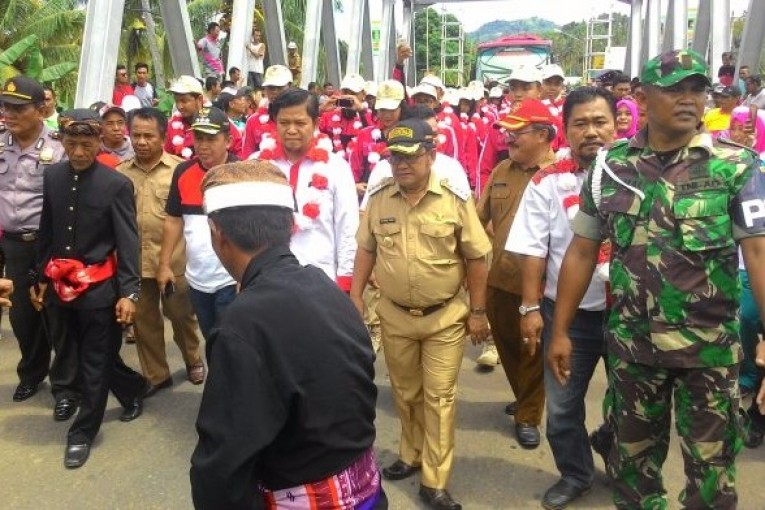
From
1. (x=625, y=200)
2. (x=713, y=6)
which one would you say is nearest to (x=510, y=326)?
(x=625, y=200)

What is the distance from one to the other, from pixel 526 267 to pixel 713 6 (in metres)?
13.0

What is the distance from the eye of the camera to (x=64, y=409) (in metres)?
4.26

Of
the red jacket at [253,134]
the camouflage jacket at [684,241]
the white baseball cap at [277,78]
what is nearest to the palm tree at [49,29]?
the white baseball cap at [277,78]

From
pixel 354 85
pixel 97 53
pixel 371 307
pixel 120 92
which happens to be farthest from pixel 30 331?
pixel 120 92

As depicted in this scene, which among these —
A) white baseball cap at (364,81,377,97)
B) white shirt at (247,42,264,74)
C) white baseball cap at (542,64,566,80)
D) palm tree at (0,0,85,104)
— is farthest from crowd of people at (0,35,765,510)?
palm tree at (0,0,85,104)

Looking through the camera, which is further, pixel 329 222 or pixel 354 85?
pixel 354 85

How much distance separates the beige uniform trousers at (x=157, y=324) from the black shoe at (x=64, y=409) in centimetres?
49

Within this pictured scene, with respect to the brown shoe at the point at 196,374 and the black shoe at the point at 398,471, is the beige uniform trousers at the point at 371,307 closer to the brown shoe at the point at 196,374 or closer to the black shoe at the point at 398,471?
the brown shoe at the point at 196,374

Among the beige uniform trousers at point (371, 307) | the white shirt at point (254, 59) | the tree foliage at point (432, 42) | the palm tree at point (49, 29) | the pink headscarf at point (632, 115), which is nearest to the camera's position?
the pink headscarf at point (632, 115)

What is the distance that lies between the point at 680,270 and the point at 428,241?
121 cm

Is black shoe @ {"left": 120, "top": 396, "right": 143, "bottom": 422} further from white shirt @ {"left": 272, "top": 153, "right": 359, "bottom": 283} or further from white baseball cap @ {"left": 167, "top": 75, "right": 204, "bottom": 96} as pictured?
white baseball cap @ {"left": 167, "top": 75, "right": 204, "bottom": 96}

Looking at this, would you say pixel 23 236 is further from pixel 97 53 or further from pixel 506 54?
pixel 506 54

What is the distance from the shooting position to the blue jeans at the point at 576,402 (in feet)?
10.4

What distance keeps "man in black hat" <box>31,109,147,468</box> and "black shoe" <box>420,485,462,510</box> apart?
1.84 metres
